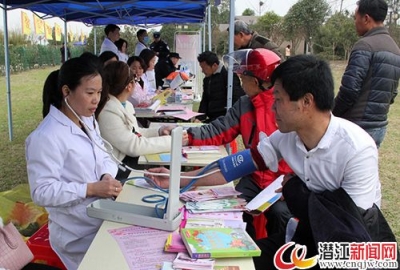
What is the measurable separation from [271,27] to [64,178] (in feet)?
70.0

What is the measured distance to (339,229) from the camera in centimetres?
118

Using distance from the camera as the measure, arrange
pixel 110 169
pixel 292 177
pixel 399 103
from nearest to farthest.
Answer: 1. pixel 292 177
2. pixel 110 169
3. pixel 399 103

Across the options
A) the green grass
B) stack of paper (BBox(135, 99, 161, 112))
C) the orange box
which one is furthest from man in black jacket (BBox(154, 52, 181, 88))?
the orange box

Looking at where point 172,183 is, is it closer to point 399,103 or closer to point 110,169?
point 110,169

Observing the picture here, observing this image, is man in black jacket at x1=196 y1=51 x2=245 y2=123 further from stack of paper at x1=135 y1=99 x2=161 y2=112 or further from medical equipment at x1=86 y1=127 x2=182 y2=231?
medical equipment at x1=86 y1=127 x2=182 y2=231

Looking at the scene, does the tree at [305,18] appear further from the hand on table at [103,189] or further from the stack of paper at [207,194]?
the hand on table at [103,189]

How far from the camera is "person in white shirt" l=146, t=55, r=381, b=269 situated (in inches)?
52.1

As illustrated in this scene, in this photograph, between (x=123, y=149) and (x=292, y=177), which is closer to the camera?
(x=292, y=177)

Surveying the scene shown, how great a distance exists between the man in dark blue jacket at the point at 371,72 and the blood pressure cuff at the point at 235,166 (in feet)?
3.36

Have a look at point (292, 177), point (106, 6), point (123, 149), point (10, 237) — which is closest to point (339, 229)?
point (292, 177)

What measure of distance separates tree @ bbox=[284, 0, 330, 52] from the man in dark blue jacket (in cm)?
1861

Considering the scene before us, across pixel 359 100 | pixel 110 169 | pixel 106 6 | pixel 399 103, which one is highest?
pixel 106 6

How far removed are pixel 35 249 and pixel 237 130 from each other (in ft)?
4.27

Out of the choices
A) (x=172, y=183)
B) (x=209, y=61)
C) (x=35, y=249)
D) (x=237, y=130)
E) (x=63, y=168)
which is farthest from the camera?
(x=209, y=61)
